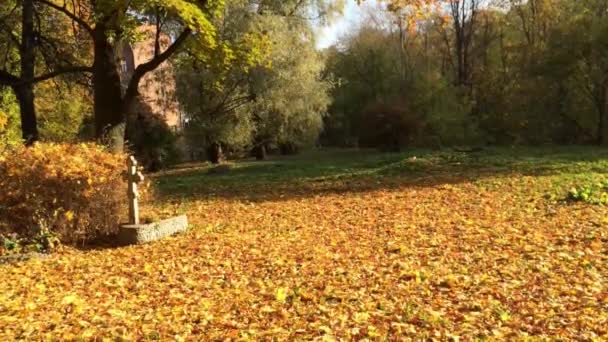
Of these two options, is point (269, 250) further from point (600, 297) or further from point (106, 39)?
point (106, 39)

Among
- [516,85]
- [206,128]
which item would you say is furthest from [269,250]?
[516,85]

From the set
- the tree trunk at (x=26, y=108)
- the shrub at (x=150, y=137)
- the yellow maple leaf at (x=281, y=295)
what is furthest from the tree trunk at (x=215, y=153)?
the yellow maple leaf at (x=281, y=295)

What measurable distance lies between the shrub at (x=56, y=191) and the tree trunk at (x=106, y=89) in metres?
4.26

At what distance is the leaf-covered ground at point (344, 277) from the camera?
4.33 meters

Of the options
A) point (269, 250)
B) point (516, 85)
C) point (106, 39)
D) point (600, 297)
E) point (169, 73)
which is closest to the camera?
point (600, 297)

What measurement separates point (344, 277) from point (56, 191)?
179 inches

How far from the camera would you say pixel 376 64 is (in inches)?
1555

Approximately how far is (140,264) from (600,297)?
16.7 feet

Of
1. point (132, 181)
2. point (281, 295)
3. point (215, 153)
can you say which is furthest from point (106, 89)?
point (215, 153)

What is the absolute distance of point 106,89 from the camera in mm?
12586

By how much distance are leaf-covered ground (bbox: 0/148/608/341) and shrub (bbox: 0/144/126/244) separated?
22.2 inches

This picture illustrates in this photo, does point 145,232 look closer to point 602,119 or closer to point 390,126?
point 390,126

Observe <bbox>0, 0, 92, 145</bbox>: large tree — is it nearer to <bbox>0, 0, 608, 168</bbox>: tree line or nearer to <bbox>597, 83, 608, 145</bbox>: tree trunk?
<bbox>0, 0, 608, 168</bbox>: tree line

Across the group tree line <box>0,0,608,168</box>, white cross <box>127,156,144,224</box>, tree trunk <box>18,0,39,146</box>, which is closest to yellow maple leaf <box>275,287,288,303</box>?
white cross <box>127,156,144,224</box>
